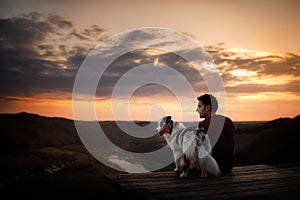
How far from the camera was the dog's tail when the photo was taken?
313 centimetres

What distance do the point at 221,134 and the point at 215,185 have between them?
0.83 m

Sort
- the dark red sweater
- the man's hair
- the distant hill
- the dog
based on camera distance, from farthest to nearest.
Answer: the distant hill < the man's hair < the dark red sweater < the dog

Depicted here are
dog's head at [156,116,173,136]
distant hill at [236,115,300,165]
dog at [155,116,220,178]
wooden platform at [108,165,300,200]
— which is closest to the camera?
wooden platform at [108,165,300,200]

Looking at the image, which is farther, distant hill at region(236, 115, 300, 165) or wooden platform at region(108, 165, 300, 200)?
distant hill at region(236, 115, 300, 165)

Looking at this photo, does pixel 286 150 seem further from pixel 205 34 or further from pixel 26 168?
pixel 26 168

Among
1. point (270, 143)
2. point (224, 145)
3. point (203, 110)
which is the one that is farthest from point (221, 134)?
point (270, 143)

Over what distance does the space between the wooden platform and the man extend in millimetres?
175

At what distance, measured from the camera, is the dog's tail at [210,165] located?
3.13m

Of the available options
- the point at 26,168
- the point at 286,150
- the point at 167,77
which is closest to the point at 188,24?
the point at 167,77

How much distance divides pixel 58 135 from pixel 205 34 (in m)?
4.40

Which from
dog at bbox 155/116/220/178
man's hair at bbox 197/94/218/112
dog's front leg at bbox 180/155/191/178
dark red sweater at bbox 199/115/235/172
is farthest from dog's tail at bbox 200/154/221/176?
man's hair at bbox 197/94/218/112

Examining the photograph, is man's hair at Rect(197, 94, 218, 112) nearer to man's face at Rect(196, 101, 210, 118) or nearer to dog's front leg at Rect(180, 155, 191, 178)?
man's face at Rect(196, 101, 210, 118)

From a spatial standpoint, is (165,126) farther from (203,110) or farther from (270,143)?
(270,143)

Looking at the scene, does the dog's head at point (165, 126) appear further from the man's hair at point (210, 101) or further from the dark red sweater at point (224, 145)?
the man's hair at point (210, 101)
